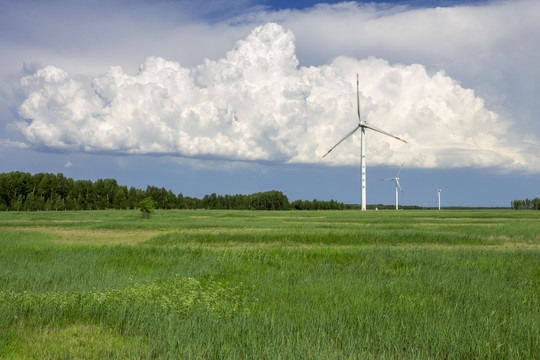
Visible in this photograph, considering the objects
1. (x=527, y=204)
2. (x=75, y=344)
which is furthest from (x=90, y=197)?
(x=527, y=204)

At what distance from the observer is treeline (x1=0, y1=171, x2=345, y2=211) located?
100250 millimetres

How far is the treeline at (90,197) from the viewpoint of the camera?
10025 centimetres

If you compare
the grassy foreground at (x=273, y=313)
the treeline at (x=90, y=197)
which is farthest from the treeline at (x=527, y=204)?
the grassy foreground at (x=273, y=313)

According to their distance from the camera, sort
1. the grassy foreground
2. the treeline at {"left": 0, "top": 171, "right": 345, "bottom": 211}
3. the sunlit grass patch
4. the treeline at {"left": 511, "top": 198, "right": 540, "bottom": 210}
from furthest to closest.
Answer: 1. the treeline at {"left": 511, "top": 198, "right": 540, "bottom": 210}
2. the treeline at {"left": 0, "top": 171, "right": 345, "bottom": 211}
3. the grassy foreground
4. the sunlit grass patch

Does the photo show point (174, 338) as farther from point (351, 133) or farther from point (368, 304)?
point (351, 133)

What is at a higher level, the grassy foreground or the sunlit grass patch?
the grassy foreground

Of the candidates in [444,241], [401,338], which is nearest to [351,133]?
[444,241]

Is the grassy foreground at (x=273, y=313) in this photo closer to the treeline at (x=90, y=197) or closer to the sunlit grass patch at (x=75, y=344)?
the sunlit grass patch at (x=75, y=344)

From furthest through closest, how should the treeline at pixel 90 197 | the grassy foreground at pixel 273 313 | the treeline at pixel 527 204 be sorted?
the treeline at pixel 527 204
the treeline at pixel 90 197
the grassy foreground at pixel 273 313

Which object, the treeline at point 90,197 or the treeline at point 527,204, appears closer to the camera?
the treeline at point 90,197

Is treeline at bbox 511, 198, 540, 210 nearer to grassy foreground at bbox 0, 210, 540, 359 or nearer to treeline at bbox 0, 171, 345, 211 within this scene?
treeline at bbox 0, 171, 345, 211

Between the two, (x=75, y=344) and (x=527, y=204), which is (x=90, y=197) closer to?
(x=75, y=344)

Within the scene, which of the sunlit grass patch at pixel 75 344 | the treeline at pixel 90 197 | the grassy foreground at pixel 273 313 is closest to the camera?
the sunlit grass patch at pixel 75 344

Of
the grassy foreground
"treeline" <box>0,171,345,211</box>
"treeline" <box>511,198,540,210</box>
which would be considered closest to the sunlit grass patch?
the grassy foreground
